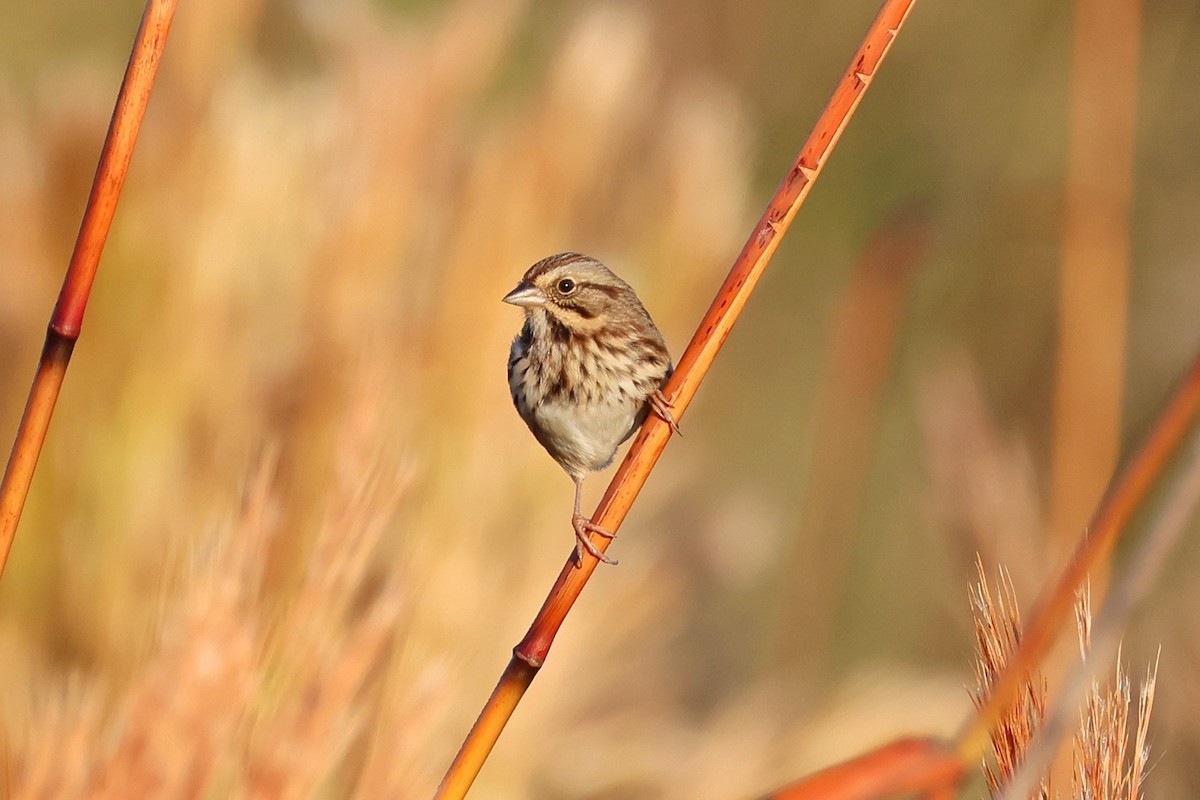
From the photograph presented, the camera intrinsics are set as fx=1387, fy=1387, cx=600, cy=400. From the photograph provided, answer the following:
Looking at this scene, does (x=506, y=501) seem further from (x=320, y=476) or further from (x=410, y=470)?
(x=410, y=470)

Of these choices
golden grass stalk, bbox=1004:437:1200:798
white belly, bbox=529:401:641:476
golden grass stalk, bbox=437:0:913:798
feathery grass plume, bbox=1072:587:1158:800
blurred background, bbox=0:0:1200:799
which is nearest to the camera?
golden grass stalk, bbox=1004:437:1200:798

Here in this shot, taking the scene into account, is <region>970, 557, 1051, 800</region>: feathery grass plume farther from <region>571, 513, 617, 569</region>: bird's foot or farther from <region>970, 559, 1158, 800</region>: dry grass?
<region>571, 513, 617, 569</region>: bird's foot

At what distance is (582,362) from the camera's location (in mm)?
1871

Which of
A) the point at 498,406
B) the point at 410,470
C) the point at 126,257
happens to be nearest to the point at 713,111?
the point at 498,406

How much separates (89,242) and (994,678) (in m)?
0.69

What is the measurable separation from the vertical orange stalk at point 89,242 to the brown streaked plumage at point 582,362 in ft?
2.85

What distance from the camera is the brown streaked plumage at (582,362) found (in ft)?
6.01

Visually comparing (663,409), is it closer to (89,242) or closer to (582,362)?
(582,362)

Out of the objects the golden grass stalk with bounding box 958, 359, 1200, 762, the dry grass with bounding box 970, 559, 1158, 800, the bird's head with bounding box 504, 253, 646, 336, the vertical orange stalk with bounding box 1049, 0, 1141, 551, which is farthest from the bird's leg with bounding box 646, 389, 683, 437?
the vertical orange stalk with bounding box 1049, 0, 1141, 551

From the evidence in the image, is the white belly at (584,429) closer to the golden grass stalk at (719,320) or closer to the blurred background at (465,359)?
the blurred background at (465,359)

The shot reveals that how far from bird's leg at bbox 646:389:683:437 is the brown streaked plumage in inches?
0.7

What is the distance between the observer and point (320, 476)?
231cm

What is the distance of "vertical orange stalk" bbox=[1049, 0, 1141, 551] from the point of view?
233 cm

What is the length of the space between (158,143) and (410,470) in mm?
1590
